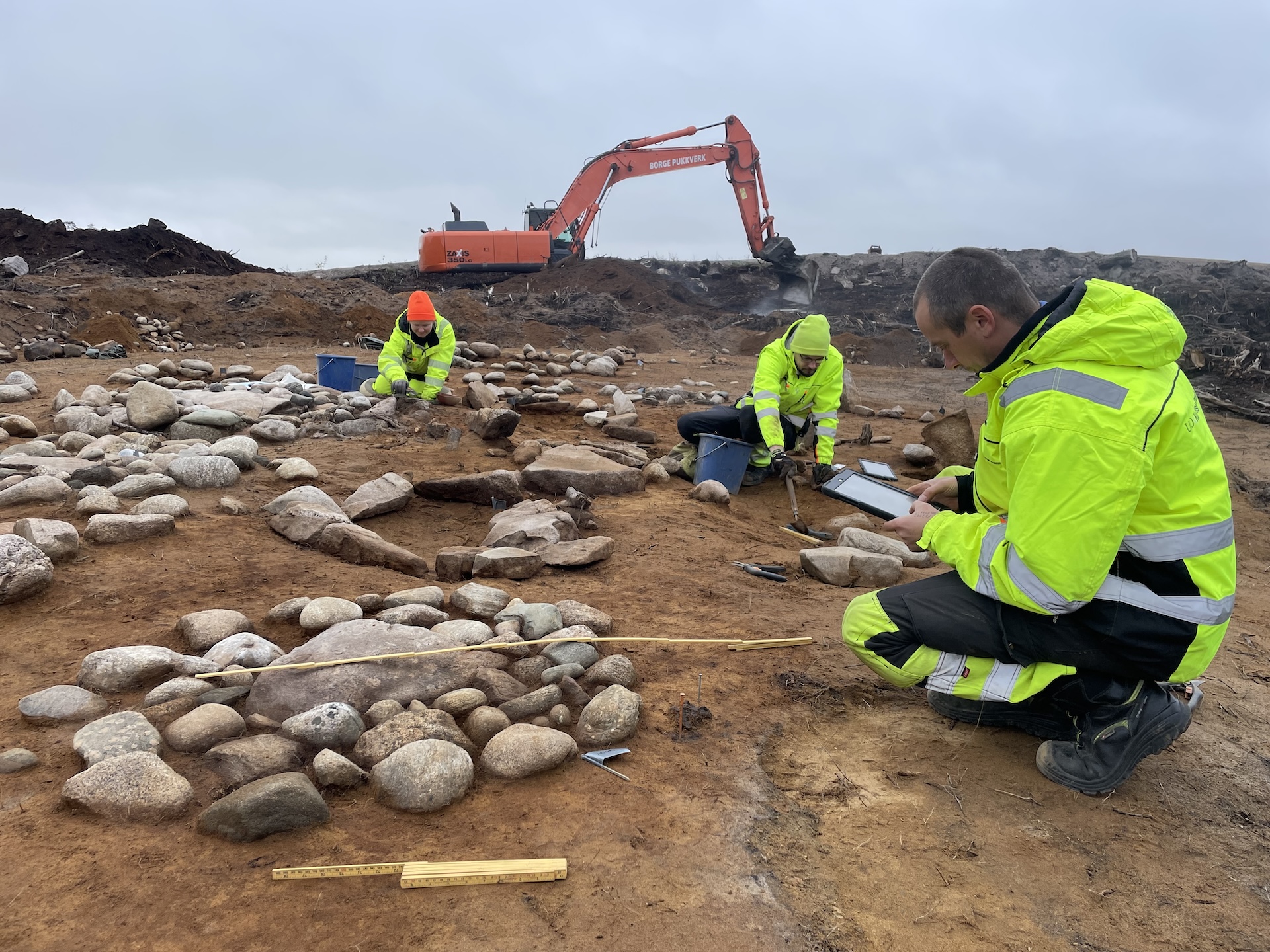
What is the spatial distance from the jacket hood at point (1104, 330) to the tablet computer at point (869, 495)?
196 centimetres

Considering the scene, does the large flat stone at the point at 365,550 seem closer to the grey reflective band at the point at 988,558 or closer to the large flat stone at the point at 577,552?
the large flat stone at the point at 577,552

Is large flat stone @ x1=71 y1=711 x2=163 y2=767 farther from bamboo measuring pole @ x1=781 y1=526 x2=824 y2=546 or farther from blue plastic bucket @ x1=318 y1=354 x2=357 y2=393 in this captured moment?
blue plastic bucket @ x1=318 y1=354 x2=357 y2=393

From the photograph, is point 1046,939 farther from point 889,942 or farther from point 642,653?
point 642,653

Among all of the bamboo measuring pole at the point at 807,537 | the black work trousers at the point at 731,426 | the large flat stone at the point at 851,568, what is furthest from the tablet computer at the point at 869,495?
the black work trousers at the point at 731,426

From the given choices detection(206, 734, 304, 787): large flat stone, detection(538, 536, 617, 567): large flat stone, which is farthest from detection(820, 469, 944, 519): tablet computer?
detection(206, 734, 304, 787): large flat stone

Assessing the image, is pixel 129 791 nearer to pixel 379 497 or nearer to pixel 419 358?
pixel 379 497

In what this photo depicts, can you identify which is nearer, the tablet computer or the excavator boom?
the tablet computer

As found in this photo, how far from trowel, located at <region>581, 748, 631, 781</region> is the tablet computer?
7.18 ft

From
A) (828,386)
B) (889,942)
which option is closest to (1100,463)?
(889,942)

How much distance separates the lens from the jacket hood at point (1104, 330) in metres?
2.21

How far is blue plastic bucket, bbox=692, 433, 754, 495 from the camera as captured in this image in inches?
245

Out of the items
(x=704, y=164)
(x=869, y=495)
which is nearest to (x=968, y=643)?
(x=869, y=495)

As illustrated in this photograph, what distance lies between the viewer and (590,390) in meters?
10.5

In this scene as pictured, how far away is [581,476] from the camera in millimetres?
5707
